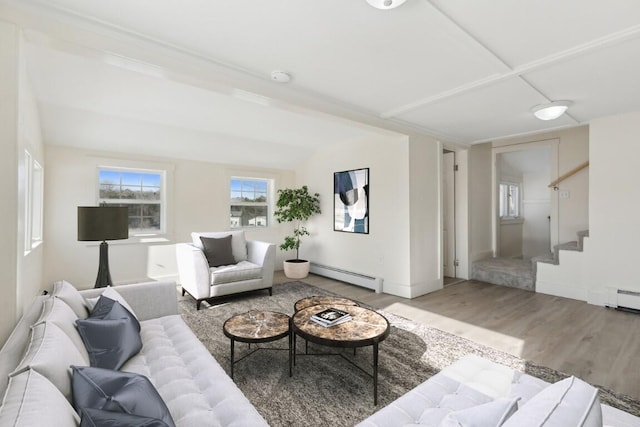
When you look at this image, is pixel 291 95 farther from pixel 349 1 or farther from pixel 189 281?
pixel 189 281

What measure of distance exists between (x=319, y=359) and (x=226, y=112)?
286 cm

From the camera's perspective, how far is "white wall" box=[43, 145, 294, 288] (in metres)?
3.82

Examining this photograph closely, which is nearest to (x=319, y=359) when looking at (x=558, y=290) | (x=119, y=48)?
(x=119, y=48)

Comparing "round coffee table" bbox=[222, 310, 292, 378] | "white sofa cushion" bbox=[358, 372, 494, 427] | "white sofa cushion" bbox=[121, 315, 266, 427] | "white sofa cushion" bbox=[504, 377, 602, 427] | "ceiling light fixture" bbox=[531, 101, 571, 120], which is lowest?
"round coffee table" bbox=[222, 310, 292, 378]

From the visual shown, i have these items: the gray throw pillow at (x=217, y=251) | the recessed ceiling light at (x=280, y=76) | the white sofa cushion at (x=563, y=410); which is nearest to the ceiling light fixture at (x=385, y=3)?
the recessed ceiling light at (x=280, y=76)

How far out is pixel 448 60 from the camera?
226 centimetres

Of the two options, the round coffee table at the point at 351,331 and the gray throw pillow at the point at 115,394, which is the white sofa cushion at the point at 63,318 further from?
the round coffee table at the point at 351,331

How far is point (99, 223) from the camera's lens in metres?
2.48

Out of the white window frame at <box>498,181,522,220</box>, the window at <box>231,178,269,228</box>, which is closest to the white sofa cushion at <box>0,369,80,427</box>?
the window at <box>231,178,269,228</box>

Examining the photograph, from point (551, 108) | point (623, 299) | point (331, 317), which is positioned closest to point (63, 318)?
point (331, 317)

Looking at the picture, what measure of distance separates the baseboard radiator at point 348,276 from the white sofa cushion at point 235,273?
4.77 feet

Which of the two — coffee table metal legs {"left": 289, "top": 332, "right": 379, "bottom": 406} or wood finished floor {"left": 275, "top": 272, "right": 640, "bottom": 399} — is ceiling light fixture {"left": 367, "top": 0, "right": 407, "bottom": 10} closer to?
coffee table metal legs {"left": 289, "top": 332, "right": 379, "bottom": 406}

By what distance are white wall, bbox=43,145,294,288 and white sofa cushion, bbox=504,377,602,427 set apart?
15.8 feet

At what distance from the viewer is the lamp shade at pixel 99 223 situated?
2.46 metres
